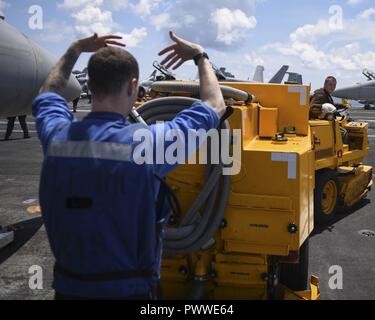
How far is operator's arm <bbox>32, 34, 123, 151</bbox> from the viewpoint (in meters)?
1.95

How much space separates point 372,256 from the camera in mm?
5262

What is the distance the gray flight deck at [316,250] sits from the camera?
4.34 m

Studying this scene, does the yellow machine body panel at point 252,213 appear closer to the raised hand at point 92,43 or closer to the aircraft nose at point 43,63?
the raised hand at point 92,43

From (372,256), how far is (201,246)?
3120 millimetres

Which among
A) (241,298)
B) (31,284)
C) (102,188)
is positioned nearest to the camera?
(102,188)

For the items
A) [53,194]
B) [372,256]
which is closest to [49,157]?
[53,194]

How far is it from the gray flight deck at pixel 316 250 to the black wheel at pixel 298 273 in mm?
530

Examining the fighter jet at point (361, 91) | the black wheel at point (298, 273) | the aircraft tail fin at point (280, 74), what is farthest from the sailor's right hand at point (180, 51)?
the aircraft tail fin at point (280, 74)

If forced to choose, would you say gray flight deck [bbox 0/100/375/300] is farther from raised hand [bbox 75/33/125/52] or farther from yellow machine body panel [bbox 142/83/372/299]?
raised hand [bbox 75/33/125/52]

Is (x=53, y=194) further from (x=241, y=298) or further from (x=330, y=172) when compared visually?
(x=330, y=172)

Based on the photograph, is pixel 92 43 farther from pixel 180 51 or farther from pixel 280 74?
pixel 280 74

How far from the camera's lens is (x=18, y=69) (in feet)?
16.7

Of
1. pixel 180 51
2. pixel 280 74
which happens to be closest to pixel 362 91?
pixel 280 74

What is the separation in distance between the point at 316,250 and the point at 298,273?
170cm
